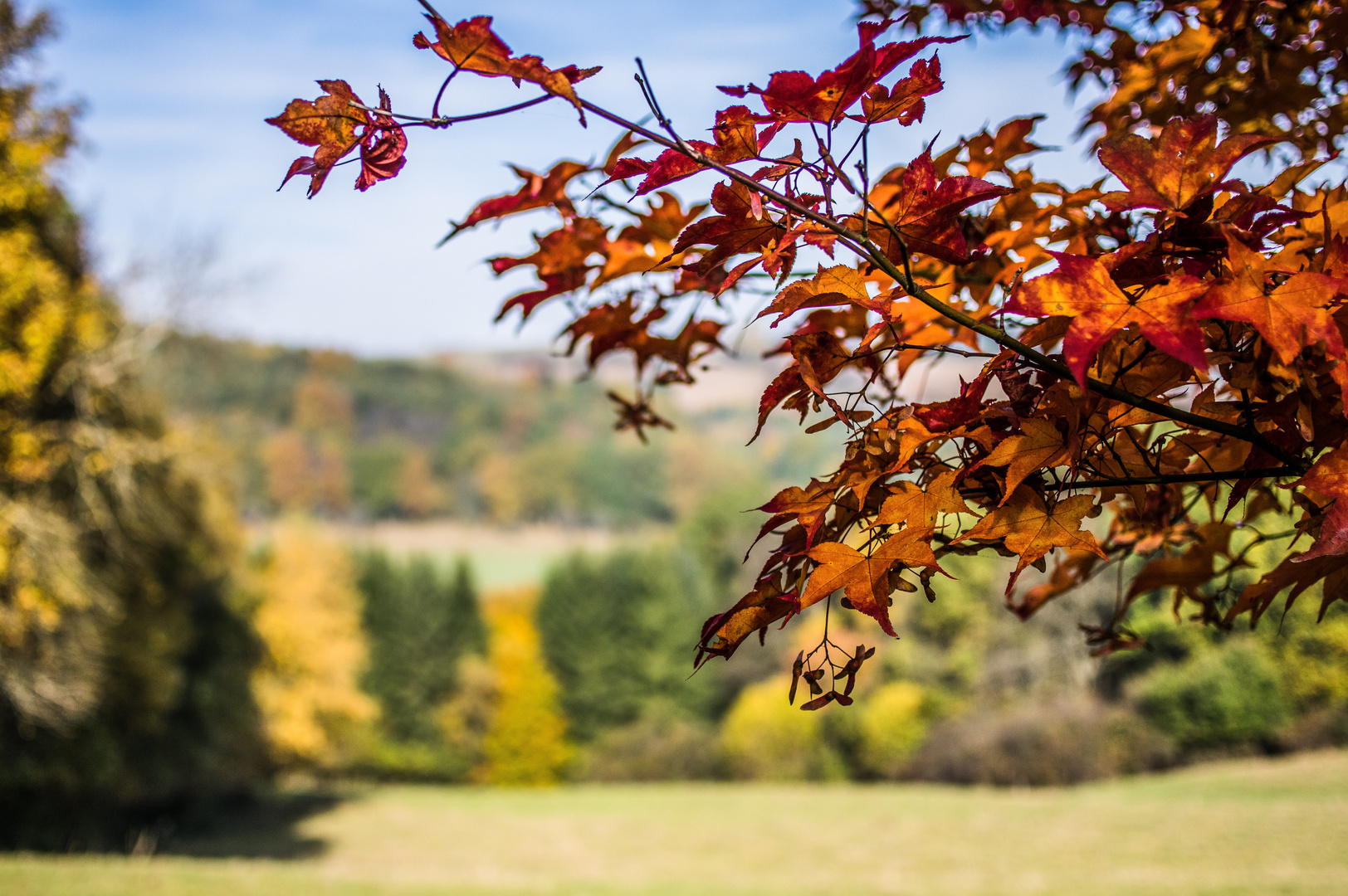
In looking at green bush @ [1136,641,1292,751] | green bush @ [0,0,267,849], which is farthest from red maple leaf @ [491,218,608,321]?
green bush @ [1136,641,1292,751]

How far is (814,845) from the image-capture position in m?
12.3

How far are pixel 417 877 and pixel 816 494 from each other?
950cm

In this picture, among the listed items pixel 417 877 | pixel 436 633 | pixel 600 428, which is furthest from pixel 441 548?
pixel 417 877

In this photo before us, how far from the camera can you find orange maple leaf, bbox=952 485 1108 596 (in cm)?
66

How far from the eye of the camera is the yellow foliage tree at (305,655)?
16203 millimetres

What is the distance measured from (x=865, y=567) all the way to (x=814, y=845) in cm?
1302

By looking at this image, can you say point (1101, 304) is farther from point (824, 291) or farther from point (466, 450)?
point (466, 450)

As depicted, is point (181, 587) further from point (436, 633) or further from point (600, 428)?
point (600, 428)

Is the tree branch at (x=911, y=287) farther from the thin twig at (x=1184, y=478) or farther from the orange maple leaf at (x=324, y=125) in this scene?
the orange maple leaf at (x=324, y=125)

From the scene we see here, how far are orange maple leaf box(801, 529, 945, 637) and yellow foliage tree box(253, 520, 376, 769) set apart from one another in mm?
15383

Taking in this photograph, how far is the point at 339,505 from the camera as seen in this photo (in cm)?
5434

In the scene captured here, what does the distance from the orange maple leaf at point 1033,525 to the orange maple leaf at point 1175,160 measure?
0.24m

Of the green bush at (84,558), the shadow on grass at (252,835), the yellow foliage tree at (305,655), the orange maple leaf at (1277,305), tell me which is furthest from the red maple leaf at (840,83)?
the yellow foliage tree at (305,655)

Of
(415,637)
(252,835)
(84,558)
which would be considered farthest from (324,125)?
(415,637)
